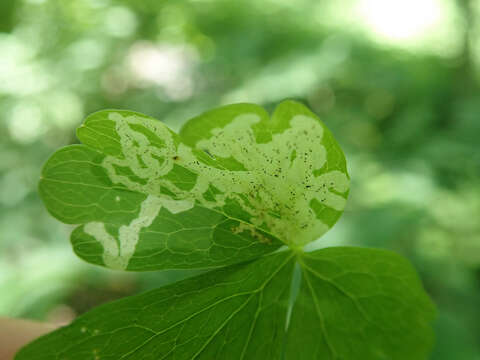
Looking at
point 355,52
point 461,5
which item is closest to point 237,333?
point 355,52

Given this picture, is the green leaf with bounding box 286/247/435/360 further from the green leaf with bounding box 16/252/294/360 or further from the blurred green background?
the blurred green background

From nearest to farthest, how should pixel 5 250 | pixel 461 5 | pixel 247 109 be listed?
pixel 247 109 < pixel 5 250 < pixel 461 5

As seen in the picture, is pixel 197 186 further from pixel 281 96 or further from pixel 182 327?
pixel 281 96

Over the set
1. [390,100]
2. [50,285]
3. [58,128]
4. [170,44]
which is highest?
[170,44]

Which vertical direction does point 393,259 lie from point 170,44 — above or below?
below

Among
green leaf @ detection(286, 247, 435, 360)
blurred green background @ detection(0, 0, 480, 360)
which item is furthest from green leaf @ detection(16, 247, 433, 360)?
blurred green background @ detection(0, 0, 480, 360)

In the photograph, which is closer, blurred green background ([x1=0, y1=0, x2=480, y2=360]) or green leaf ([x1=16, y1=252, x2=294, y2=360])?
green leaf ([x1=16, y1=252, x2=294, y2=360])

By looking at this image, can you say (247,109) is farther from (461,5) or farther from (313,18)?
(461,5)
